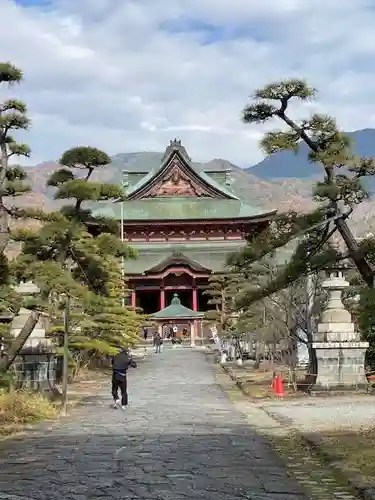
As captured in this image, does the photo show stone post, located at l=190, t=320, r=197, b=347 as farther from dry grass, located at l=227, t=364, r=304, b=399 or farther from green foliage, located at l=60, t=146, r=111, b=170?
green foliage, located at l=60, t=146, r=111, b=170

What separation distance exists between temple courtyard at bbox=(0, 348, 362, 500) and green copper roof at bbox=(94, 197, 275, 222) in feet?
152

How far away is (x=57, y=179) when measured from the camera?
16203 mm

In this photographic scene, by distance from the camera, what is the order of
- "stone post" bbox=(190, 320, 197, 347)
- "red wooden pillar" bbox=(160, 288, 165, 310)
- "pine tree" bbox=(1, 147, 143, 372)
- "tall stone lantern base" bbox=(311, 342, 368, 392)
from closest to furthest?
"pine tree" bbox=(1, 147, 143, 372)
"tall stone lantern base" bbox=(311, 342, 368, 392)
"stone post" bbox=(190, 320, 197, 347)
"red wooden pillar" bbox=(160, 288, 165, 310)

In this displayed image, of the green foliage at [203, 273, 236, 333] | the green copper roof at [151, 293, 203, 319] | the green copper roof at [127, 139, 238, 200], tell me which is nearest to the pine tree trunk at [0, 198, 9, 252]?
the green foliage at [203, 273, 236, 333]

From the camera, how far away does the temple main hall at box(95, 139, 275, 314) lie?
62.1m

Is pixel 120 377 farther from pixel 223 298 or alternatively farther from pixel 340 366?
pixel 223 298

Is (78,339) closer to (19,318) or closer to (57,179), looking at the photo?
(19,318)

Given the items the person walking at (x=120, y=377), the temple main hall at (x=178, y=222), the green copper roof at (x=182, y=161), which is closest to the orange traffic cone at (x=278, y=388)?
the person walking at (x=120, y=377)

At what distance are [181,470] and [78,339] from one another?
11729 mm

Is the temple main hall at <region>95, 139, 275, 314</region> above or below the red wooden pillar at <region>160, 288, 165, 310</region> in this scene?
above

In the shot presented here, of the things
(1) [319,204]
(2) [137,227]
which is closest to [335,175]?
(1) [319,204]

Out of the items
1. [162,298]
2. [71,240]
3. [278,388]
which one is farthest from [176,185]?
[71,240]

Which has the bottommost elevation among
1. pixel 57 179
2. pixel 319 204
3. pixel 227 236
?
pixel 319 204

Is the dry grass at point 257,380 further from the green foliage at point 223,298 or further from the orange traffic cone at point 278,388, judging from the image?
the green foliage at point 223,298
